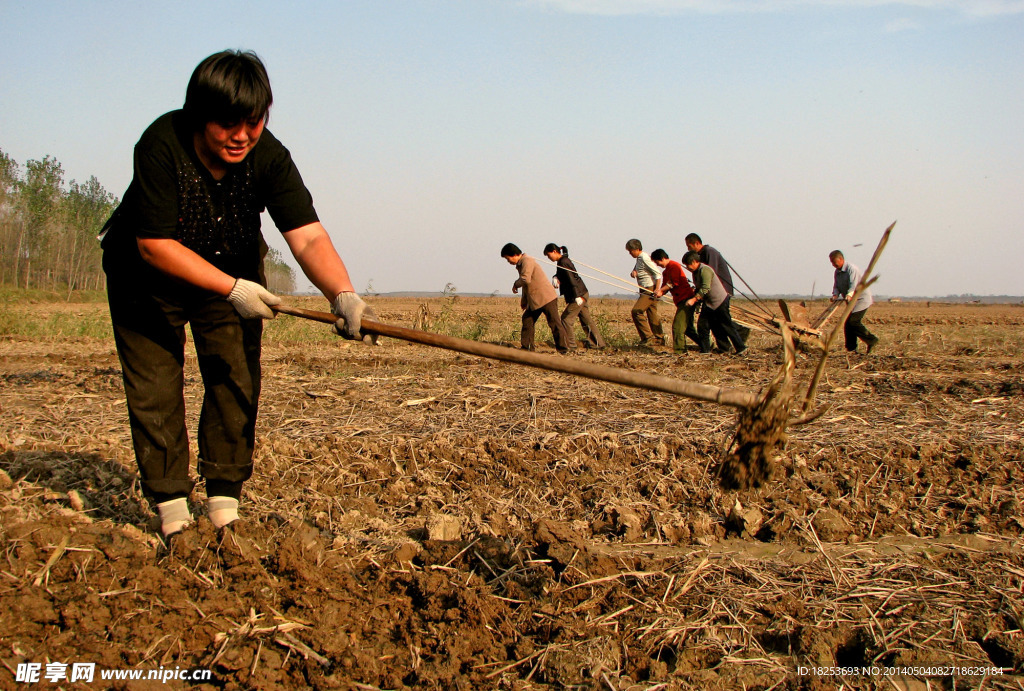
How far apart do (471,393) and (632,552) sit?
2670 millimetres

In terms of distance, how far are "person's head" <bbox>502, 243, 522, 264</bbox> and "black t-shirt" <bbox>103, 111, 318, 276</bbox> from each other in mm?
6962

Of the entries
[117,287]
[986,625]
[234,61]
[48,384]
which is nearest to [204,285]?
[117,287]

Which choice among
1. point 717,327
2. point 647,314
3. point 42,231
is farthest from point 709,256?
point 42,231

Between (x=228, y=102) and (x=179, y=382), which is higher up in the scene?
(x=228, y=102)

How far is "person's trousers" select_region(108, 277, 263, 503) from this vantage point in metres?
2.72

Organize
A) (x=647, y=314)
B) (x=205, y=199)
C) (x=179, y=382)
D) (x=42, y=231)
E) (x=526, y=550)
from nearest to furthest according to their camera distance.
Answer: (x=205, y=199) → (x=179, y=382) → (x=526, y=550) → (x=647, y=314) → (x=42, y=231)

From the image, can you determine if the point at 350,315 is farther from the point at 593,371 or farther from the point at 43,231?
the point at 43,231

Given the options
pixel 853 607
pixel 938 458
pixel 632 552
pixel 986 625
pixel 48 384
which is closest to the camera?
pixel 986 625

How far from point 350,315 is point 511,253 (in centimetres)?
723

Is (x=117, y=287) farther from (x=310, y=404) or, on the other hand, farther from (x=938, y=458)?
(x=938, y=458)

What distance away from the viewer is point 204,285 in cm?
258

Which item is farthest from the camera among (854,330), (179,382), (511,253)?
(511,253)

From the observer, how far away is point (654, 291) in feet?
34.3

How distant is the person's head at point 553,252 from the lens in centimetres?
1056
